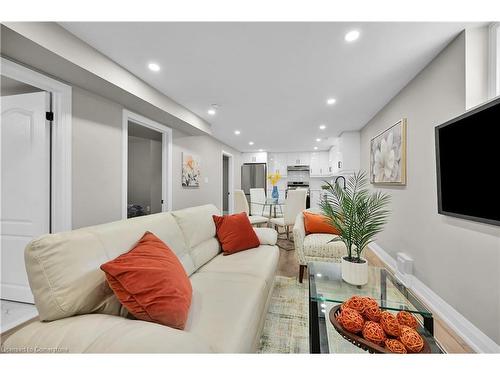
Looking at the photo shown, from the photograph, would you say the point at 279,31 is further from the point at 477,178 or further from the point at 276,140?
the point at 276,140

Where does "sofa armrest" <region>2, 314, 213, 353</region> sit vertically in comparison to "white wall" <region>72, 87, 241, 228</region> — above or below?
below

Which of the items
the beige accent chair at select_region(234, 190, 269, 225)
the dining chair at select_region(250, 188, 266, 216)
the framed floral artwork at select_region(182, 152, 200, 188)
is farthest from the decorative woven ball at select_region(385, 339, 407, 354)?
the dining chair at select_region(250, 188, 266, 216)

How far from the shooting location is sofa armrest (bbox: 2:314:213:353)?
0.70 meters

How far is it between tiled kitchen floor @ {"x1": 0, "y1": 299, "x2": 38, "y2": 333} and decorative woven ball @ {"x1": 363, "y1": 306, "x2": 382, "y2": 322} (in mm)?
2594

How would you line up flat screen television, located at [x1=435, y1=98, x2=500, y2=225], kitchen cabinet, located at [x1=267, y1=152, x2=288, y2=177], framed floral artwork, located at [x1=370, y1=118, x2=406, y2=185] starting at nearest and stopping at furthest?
flat screen television, located at [x1=435, y1=98, x2=500, y2=225] → framed floral artwork, located at [x1=370, y1=118, x2=406, y2=185] → kitchen cabinet, located at [x1=267, y1=152, x2=288, y2=177]

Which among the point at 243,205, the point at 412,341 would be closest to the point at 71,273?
the point at 412,341

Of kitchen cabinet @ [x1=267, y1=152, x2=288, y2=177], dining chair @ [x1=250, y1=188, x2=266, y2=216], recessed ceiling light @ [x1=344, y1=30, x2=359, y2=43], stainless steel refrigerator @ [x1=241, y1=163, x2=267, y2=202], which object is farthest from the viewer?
kitchen cabinet @ [x1=267, y1=152, x2=288, y2=177]

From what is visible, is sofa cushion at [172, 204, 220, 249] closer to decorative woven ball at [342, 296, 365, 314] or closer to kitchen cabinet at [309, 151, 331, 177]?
decorative woven ball at [342, 296, 365, 314]

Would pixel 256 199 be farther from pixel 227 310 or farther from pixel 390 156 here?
pixel 227 310

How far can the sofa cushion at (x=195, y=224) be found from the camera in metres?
1.81

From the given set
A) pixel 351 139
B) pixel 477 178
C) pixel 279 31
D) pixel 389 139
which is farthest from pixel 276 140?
pixel 477 178

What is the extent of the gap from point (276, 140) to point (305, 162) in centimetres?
200

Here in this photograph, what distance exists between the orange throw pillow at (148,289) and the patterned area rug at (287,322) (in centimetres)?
77

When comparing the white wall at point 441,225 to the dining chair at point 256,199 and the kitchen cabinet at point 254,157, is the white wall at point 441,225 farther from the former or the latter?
the kitchen cabinet at point 254,157
